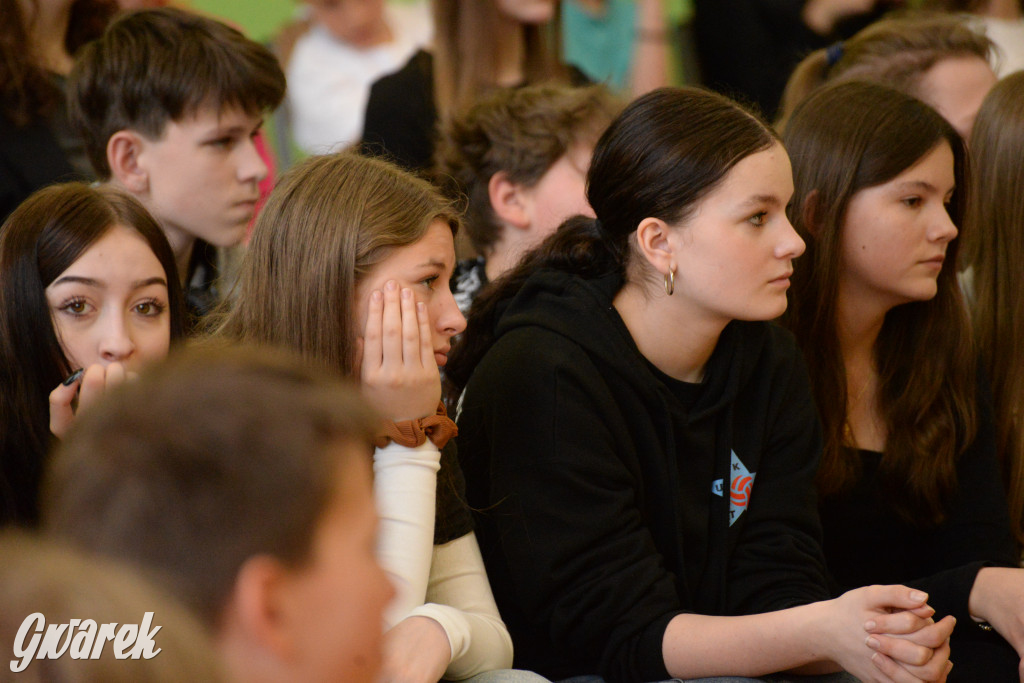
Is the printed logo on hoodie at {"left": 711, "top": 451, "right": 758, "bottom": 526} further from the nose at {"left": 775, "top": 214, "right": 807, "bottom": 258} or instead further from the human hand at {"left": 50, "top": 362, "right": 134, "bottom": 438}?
the human hand at {"left": 50, "top": 362, "right": 134, "bottom": 438}

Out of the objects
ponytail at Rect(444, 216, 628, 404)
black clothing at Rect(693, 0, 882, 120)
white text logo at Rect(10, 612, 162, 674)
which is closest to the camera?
white text logo at Rect(10, 612, 162, 674)

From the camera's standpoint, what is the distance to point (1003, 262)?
1927 millimetres

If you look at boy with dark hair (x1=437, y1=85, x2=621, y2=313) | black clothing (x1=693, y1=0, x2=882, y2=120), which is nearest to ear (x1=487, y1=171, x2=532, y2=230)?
boy with dark hair (x1=437, y1=85, x2=621, y2=313)

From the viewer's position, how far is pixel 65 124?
2221 mm

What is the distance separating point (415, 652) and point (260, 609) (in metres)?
0.54

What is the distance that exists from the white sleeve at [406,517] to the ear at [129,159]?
3.17 ft

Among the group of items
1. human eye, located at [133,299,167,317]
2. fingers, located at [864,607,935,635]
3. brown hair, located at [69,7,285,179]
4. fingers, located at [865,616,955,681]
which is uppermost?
brown hair, located at [69,7,285,179]

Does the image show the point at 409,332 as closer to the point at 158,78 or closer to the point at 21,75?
the point at 158,78

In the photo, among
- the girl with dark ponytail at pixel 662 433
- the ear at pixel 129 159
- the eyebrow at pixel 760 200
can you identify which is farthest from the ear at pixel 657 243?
the ear at pixel 129 159

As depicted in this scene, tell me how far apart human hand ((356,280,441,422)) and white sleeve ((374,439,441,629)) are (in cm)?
5

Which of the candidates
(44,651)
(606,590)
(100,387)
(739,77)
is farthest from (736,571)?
(739,77)

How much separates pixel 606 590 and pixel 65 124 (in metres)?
1.60

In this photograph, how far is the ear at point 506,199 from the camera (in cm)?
217

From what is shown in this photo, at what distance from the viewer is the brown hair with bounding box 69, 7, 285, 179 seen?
195 centimetres
